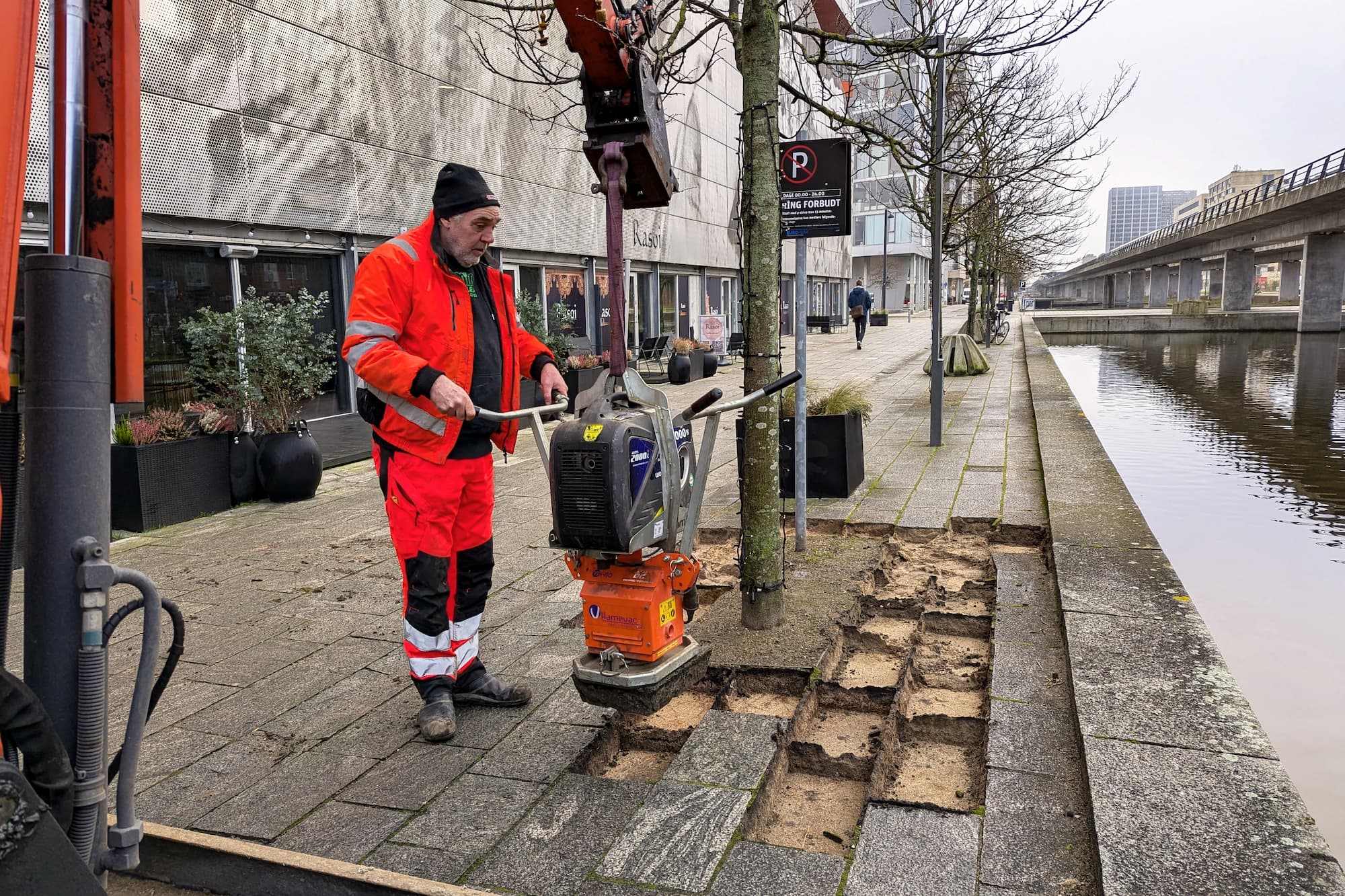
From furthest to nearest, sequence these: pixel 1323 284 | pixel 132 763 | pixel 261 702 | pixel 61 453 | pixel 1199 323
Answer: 1. pixel 1199 323
2. pixel 1323 284
3. pixel 261 702
4. pixel 132 763
5. pixel 61 453

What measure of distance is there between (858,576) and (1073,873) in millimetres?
2698

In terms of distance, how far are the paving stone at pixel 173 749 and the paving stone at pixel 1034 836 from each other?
8.84ft

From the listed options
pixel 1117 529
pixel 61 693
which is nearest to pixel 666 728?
pixel 61 693

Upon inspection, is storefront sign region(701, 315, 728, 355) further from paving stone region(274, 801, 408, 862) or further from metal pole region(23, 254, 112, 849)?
metal pole region(23, 254, 112, 849)

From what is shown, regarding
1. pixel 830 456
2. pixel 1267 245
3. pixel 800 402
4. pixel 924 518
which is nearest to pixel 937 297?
pixel 830 456

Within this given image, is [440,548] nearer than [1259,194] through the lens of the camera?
Yes

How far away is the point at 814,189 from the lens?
5.73m

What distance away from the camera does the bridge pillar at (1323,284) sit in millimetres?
39062

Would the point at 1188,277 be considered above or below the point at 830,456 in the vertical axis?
above

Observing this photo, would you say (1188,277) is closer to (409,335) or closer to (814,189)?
(814,189)

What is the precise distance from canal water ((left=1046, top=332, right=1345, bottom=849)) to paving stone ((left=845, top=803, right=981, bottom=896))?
140cm

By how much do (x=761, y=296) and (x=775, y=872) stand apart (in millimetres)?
2736

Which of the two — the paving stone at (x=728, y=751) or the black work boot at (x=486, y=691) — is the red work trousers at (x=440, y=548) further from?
the paving stone at (x=728, y=751)

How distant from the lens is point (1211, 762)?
2932 mm
